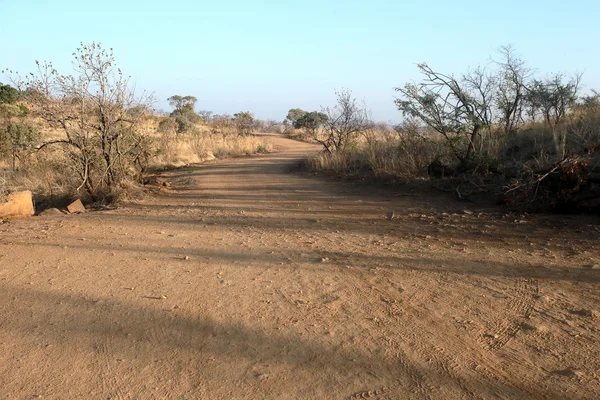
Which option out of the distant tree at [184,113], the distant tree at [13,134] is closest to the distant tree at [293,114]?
the distant tree at [184,113]

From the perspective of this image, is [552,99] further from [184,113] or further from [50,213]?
[184,113]

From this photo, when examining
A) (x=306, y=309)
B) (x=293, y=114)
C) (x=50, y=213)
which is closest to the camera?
(x=306, y=309)

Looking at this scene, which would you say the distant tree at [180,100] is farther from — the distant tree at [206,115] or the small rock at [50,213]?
the small rock at [50,213]

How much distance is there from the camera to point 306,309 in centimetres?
428

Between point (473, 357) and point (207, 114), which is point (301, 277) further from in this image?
point (207, 114)

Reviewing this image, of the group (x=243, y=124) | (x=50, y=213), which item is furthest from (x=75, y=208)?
(x=243, y=124)

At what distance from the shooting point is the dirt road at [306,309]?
10.2 ft

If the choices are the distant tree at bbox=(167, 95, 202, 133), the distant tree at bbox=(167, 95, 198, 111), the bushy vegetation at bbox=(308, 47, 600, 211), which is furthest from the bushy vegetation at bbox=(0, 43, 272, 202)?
the distant tree at bbox=(167, 95, 198, 111)

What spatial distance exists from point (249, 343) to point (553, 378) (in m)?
2.21

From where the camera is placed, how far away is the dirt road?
10.2 feet

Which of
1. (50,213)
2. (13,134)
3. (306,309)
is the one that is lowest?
(50,213)

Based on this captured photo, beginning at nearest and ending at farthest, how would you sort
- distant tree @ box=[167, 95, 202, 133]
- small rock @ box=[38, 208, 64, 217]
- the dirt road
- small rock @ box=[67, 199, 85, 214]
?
the dirt road → small rock @ box=[38, 208, 64, 217] → small rock @ box=[67, 199, 85, 214] → distant tree @ box=[167, 95, 202, 133]

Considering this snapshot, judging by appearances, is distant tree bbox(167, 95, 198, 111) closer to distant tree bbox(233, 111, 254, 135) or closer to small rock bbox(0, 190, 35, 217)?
distant tree bbox(233, 111, 254, 135)

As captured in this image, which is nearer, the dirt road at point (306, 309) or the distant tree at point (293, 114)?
the dirt road at point (306, 309)
